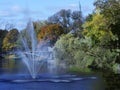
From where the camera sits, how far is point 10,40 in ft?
309

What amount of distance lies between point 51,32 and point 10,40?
511 inches

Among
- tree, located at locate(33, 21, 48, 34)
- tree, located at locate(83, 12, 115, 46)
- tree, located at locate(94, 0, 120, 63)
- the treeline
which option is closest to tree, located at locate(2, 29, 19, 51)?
tree, located at locate(33, 21, 48, 34)

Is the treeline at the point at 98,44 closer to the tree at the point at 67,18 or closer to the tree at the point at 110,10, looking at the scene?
the tree at the point at 110,10

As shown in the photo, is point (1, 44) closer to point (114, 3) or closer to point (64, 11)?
point (64, 11)

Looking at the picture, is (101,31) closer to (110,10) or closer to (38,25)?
(110,10)

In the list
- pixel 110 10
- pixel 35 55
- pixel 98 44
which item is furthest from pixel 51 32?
pixel 110 10

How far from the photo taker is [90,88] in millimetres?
26234

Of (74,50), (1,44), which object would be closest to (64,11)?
(1,44)

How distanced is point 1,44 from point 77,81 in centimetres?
6754

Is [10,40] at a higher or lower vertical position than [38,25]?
lower

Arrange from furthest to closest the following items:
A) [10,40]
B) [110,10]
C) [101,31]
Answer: [10,40] < [101,31] < [110,10]

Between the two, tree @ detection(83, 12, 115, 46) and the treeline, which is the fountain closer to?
the treeline

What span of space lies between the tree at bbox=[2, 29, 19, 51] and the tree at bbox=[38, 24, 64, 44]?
29.1 feet

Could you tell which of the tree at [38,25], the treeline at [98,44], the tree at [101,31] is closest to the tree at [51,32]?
the tree at [38,25]
